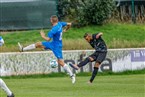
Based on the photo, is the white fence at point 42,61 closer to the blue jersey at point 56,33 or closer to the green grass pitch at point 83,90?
the green grass pitch at point 83,90

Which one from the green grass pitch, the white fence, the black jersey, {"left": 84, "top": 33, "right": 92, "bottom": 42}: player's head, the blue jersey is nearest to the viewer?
the green grass pitch

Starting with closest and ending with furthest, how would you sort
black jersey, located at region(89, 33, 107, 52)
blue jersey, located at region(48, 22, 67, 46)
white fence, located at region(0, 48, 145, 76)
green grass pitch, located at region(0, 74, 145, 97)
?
green grass pitch, located at region(0, 74, 145, 97), blue jersey, located at region(48, 22, 67, 46), black jersey, located at region(89, 33, 107, 52), white fence, located at region(0, 48, 145, 76)

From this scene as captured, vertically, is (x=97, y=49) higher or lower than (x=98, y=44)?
lower

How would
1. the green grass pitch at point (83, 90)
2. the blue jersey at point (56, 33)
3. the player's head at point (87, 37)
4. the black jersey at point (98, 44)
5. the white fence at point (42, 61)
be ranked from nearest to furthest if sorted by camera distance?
the green grass pitch at point (83, 90), the blue jersey at point (56, 33), the player's head at point (87, 37), the black jersey at point (98, 44), the white fence at point (42, 61)

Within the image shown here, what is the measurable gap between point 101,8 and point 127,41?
3905 millimetres

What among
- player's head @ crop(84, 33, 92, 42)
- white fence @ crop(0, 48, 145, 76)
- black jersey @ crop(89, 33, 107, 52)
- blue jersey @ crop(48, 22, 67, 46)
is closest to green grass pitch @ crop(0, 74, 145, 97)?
black jersey @ crop(89, 33, 107, 52)

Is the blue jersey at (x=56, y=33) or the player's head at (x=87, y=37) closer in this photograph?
the blue jersey at (x=56, y=33)

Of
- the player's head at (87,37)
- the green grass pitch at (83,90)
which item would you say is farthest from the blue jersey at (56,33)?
the green grass pitch at (83,90)

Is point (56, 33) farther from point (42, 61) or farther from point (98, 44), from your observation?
point (42, 61)

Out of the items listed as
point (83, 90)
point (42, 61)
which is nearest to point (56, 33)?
point (83, 90)

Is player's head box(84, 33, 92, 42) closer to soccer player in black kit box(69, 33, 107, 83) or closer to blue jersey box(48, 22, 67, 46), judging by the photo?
soccer player in black kit box(69, 33, 107, 83)

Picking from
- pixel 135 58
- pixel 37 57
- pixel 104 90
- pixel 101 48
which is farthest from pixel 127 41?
pixel 104 90

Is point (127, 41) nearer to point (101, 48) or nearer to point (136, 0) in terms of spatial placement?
point (136, 0)

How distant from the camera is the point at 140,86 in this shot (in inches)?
838
